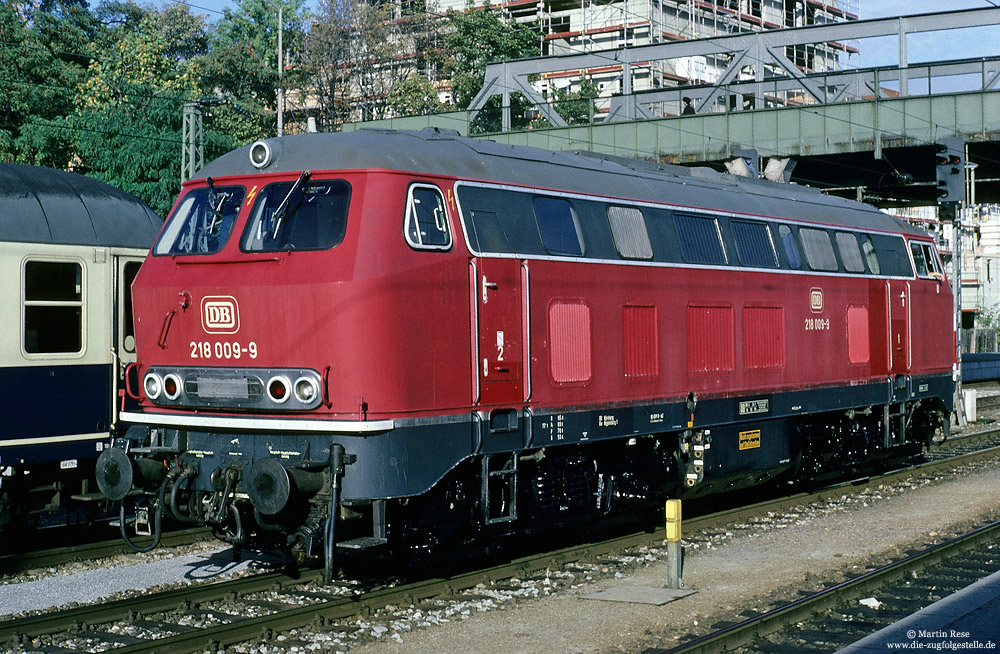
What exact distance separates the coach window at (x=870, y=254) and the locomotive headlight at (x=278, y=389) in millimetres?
10487

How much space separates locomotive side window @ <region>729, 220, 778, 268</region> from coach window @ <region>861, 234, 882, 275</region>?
2.94m

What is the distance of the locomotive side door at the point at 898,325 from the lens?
17703 millimetres

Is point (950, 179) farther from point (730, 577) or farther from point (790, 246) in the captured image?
point (730, 577)

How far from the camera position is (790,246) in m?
15.3

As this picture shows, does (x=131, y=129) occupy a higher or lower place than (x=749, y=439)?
higher

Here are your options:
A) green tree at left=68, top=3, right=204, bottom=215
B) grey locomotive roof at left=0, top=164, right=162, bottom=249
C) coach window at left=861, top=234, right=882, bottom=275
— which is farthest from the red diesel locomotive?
green tree at left=68, top=3, right=204, bottom=215

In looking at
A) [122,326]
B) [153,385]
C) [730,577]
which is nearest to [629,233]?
[730,577]

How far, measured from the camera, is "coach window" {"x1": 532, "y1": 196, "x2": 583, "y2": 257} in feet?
37.1

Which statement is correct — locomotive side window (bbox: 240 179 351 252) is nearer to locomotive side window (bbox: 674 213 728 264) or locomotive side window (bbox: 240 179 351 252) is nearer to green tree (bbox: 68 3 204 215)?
locomotive side window (bbox: 674 213 728 264)

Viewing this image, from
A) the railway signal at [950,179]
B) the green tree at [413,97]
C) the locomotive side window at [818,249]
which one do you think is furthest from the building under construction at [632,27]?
the locomotive side window at [818,249]

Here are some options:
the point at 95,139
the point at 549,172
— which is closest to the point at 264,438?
the point at 549,172

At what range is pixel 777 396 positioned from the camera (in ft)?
49.1

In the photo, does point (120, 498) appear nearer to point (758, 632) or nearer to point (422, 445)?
point (422, 445)

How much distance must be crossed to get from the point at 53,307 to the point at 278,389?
446 centimetres
